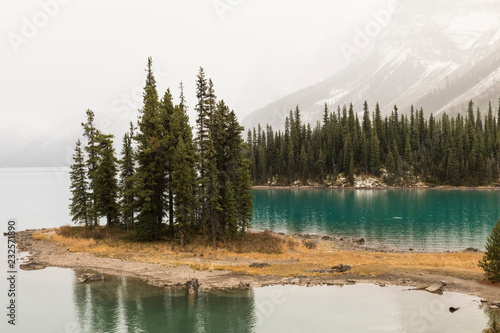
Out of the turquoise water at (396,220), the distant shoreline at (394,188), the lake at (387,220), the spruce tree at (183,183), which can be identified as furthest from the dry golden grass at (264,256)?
the distant shoreline at (394,188)

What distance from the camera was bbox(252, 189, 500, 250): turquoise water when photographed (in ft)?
188

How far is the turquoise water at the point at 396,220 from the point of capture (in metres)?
57.2

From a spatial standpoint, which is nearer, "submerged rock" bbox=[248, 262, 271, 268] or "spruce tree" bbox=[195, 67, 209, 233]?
"submerged rock" bbox=[248, 262, 271, 268]

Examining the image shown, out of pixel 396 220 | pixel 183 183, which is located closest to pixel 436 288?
pixel 183 183

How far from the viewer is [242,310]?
82.9 ft

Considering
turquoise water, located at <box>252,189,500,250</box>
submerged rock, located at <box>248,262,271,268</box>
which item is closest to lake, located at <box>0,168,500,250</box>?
turquoise water, located at <box>252,189,500,250</box>

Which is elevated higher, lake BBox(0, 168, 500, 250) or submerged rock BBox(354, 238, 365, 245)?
lake BBox(0, 168, 500, 250)

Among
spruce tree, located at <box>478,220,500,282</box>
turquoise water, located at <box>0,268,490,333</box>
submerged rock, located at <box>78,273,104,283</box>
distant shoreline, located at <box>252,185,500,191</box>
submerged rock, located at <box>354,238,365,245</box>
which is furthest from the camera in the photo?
distant shoreline, located at <box>252,185,500,191</box>

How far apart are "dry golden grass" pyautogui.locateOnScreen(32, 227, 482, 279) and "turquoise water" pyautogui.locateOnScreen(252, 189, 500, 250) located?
14341 mm

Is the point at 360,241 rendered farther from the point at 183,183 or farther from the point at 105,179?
the point at 105,179

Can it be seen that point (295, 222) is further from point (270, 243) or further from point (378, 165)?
point (378, 165)

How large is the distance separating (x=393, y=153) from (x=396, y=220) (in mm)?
94567

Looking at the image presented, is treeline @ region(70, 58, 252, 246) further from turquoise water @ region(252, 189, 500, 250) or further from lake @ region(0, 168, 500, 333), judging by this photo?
turquoise water @ region(252, 189, 500, 250)

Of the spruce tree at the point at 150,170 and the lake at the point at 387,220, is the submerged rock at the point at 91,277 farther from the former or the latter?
the lake at the point at 387,220
